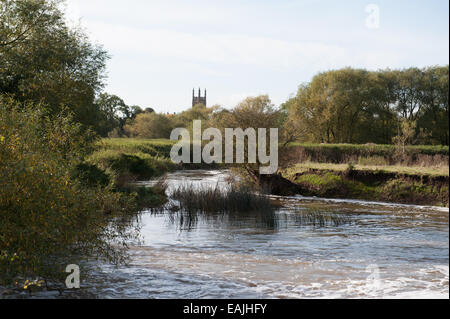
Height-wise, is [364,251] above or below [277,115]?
below

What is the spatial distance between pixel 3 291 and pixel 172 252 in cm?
461

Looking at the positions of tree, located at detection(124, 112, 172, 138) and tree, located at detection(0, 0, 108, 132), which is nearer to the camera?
tree, located at detection(0, 0, 108, 132)

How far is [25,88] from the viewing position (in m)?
19.9

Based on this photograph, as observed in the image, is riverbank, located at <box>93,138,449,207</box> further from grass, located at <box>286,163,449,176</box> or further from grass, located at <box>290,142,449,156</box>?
grass, located at <box>290,142,449,156</box>

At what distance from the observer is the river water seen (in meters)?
9.70

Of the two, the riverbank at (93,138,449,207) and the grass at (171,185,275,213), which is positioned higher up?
the riverbank at (93,138,449,207)

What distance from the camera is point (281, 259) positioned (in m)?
12.1

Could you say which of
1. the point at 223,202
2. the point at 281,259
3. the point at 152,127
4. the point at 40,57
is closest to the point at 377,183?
the point at 223,202

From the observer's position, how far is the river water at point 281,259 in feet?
31.8

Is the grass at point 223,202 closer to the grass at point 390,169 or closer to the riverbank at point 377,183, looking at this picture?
the riverbank at point 377,183

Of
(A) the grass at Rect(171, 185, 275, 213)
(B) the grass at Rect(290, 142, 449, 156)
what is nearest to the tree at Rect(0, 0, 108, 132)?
(A) the grass at Rect(171, 185, 275, 213)

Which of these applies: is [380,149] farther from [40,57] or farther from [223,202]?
[40,57]
